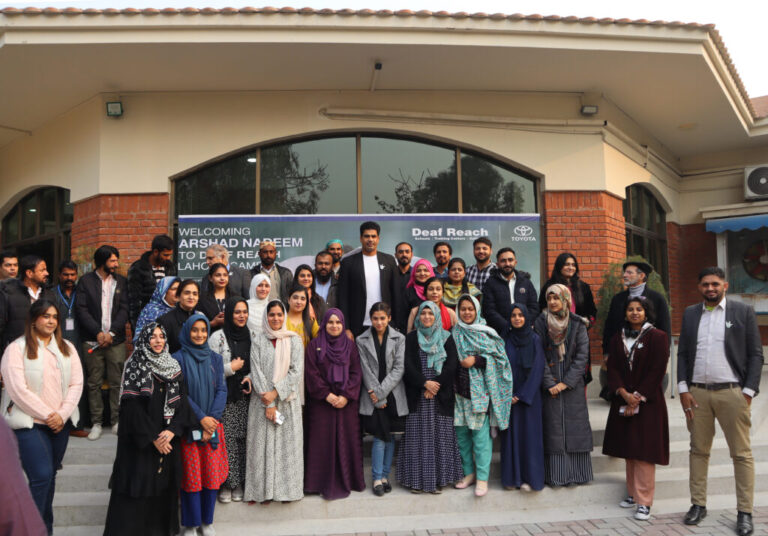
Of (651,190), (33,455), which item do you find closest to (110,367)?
(33,455)

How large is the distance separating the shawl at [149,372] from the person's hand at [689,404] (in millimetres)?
3895

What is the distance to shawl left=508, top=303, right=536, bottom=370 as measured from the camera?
15.9 feet

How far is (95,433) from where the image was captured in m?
5.42

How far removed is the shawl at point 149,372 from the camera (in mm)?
3873

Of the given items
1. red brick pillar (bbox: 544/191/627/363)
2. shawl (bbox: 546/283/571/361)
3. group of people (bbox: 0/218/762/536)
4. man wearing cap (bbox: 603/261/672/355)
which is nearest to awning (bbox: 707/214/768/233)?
red brick pillar (bbox: 544/191/627/363)

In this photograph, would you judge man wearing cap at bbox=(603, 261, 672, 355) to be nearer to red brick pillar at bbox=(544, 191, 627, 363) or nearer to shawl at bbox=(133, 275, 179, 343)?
red brick pillar at bbox=(544, 191, 627, 363)

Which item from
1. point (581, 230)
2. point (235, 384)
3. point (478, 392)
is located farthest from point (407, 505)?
point (581, 230)

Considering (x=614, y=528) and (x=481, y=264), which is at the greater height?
(x=481, y=264)

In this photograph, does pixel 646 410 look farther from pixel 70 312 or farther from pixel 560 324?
pixel 70 312

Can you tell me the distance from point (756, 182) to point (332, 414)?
8.91 metres

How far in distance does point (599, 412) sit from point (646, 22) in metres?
4.40

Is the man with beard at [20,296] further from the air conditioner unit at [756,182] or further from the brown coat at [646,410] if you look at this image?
the air conditioner unit at [756,182]

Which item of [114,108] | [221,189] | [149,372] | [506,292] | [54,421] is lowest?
[54,421]

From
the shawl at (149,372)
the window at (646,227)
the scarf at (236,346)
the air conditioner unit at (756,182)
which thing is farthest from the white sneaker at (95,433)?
the air conditioner unit at (756,182)
